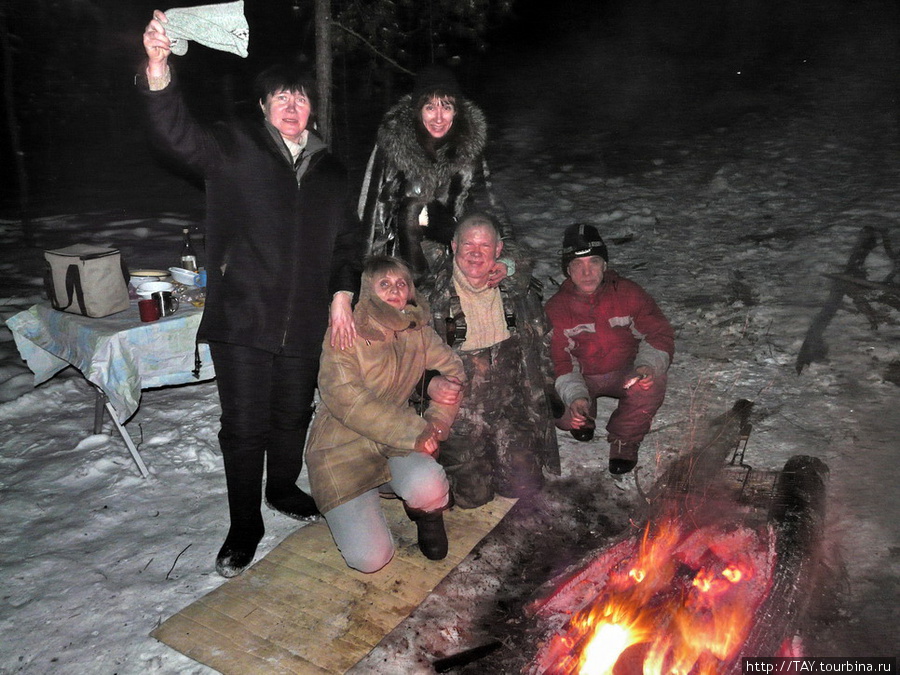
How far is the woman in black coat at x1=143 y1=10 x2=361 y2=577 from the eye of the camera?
3.11 metres

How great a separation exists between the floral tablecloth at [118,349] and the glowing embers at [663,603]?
258 centimetres

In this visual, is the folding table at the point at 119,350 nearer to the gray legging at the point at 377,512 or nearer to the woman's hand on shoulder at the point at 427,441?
the gray legging at the point at 377,512

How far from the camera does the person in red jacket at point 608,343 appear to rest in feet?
13.9

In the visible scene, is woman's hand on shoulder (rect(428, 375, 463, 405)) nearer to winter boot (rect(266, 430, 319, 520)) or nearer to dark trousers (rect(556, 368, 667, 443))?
winter boot (rect(266, 430, 319, 520))

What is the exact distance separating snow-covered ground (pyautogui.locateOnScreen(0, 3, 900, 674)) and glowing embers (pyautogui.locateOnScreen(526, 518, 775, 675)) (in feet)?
1.56

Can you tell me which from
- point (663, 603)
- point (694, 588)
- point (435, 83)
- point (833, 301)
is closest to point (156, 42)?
point (435, 83)

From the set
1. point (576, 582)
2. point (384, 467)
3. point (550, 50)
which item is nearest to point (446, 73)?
point (384, 467)

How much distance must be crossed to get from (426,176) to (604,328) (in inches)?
60.6

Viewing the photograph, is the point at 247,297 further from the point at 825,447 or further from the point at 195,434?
the point at 825,447

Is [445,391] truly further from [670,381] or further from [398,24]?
[398,24]

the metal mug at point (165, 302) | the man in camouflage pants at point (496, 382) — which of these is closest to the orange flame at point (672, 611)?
the man in camouflage pants at point (496, 382)

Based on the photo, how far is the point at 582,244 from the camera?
4.26 m

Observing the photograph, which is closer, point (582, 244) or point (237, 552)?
point (237, 552)

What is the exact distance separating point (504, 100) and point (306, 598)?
56.8 feet
